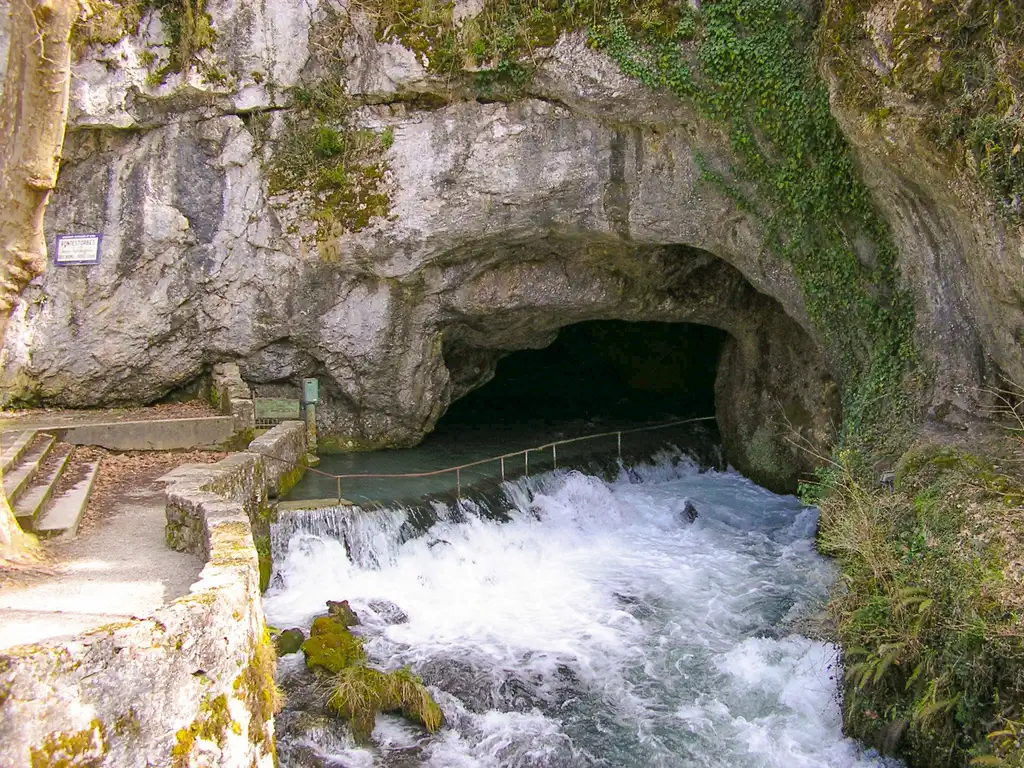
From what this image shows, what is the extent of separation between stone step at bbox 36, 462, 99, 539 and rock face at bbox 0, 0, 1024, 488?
181 inches

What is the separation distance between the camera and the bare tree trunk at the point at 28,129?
566 cm

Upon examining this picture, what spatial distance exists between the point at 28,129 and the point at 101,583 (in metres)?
3.17

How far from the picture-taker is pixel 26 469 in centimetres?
870

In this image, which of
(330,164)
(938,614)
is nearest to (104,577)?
(938,614)

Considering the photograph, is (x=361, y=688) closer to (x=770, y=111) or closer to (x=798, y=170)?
(x=798, y=170)

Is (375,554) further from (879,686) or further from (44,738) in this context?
(44,738)

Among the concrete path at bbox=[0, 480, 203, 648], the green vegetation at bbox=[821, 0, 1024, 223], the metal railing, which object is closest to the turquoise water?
the metal railing

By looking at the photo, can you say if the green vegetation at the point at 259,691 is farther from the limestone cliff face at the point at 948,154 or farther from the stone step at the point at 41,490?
the limestone cliff face at the point at 948,154

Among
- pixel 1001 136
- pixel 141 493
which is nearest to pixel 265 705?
pixel 141 493

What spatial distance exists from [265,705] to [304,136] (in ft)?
30.6

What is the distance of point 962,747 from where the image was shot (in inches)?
247

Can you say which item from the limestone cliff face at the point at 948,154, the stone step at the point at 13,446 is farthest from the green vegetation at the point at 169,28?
the limestone cliff face at the point at 948,154

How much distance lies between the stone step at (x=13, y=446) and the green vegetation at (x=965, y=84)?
939 cm

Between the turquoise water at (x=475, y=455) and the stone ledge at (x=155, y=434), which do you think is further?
the turquoise water at (x=475, y=455)
